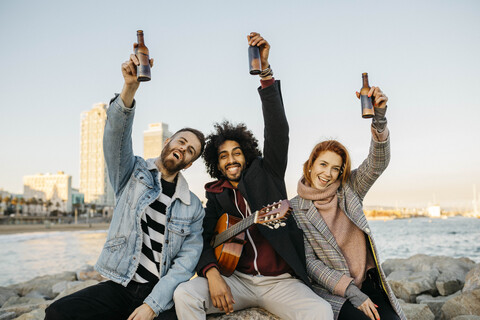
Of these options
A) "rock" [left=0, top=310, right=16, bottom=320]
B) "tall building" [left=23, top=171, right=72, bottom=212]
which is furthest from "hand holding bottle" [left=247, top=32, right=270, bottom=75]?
"tall building" [left=23, top=171, right=72, bottom=212]

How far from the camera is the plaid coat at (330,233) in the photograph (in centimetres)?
349

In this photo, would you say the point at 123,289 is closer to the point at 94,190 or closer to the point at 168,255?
the point at 168,255

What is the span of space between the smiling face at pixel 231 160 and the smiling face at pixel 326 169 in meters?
0.78

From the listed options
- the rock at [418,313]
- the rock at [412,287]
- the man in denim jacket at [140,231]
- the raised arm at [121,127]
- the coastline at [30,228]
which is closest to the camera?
the man in denim jacket at [140,231]

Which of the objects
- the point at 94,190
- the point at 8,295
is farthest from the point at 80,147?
the point at 8,295

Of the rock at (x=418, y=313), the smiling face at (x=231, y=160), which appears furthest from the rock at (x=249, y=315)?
the rock at (x=418, y=313)

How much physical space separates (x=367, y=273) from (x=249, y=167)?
1566mm

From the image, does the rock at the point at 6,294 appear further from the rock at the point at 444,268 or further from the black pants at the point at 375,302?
the rock at the point at 444,268

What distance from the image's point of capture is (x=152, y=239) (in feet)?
11.4

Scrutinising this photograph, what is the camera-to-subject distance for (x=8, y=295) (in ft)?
29.5

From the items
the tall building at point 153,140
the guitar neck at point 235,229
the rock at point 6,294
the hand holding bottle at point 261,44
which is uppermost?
the tall building at point 153,140

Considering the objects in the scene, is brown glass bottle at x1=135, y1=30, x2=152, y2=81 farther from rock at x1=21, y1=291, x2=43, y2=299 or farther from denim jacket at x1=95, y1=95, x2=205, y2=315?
rock at x1=21, y1=291, x2=43, y2=299

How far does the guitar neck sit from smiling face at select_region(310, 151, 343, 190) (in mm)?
874

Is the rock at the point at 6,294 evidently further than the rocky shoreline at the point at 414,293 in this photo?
Yes
